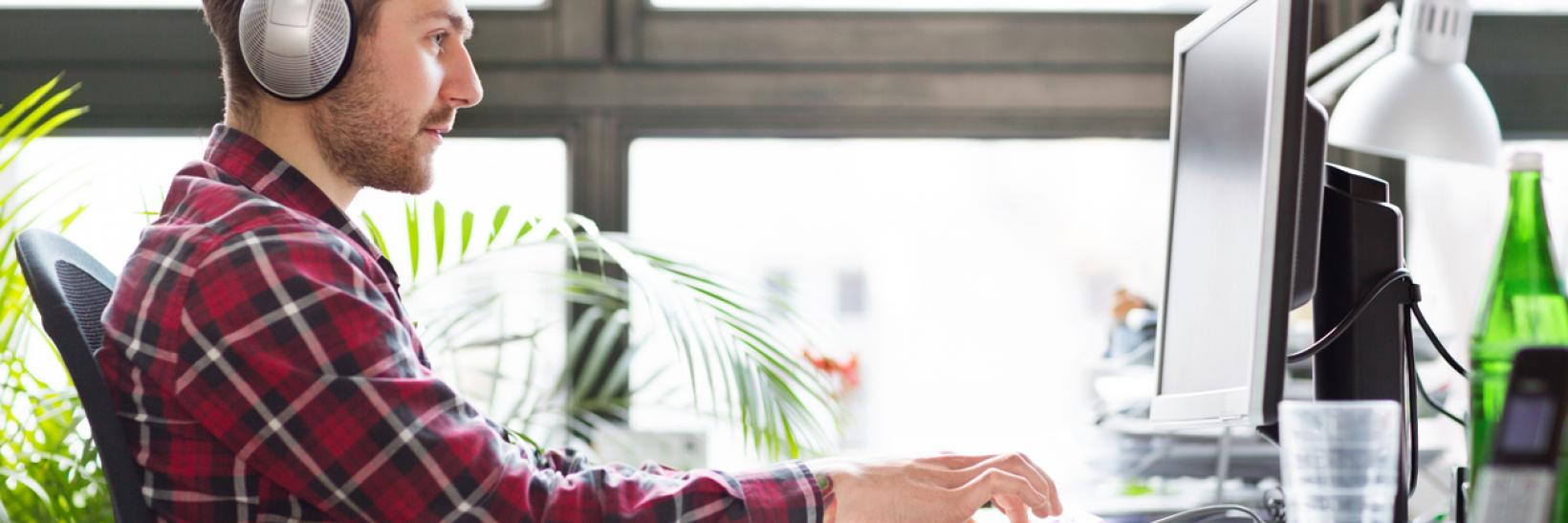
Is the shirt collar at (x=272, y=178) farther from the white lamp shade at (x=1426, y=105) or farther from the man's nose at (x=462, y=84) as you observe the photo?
the white lamp shade at (x=1426, y=105)

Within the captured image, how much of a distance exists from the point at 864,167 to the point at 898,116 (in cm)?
12

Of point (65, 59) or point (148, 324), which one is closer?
point (148, 324)

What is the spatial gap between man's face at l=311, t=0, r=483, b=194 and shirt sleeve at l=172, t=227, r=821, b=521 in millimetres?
228

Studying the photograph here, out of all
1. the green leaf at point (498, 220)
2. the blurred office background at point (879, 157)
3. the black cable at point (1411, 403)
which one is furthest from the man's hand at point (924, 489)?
the blurred office background at point (879, 157)

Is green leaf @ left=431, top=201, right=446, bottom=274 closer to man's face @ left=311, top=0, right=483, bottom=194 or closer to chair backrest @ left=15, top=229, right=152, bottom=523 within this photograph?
man's face @ left=311, top=0, right=483, bottom=194

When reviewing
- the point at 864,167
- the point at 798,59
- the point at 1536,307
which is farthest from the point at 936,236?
the point at 1536,307

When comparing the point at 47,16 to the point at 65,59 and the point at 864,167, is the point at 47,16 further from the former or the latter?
the point at 864,167

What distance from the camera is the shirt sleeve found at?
86 centimetres

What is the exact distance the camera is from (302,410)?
86 centimetres

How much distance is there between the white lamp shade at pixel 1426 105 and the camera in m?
1.38

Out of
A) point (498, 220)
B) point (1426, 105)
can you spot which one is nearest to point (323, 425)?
point (498, 220)

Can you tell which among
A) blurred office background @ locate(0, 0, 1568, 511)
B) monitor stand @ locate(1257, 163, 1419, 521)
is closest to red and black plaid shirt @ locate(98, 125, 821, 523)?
monitor stand @ locate(1257, 163, 1419, 521)

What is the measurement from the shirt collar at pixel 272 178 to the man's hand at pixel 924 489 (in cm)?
38

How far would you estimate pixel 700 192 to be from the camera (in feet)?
8.46
